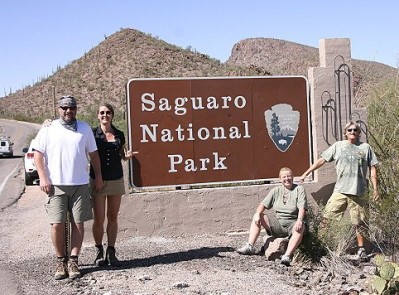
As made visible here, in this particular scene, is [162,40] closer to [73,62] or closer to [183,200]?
[73,62]

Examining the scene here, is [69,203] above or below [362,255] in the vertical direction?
above

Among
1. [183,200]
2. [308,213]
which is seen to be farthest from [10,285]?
[308,213]

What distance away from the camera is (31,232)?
10.4 meters

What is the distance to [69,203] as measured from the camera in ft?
22.9

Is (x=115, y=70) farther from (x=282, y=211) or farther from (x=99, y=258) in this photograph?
(x=99, y=258)

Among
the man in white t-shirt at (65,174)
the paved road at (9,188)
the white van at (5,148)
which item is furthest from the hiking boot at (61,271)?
the white van at (5,148)

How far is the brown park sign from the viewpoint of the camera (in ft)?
29.9

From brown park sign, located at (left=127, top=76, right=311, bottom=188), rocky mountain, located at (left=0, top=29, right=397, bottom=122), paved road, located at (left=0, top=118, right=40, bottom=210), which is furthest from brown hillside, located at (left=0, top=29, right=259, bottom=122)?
brown park sign, located at (left=127, top=76, right=311, bottom=188)

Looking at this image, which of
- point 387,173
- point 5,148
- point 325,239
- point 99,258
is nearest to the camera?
point 99,258

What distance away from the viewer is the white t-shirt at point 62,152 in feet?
22.4

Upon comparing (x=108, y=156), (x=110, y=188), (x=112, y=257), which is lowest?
(x=112, y=257)

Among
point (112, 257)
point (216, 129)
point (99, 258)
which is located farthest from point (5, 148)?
point (112, 257)

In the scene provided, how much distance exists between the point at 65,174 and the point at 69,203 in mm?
346

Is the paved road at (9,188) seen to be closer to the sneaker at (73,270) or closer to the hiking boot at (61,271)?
the hiking boot at (61,271)
